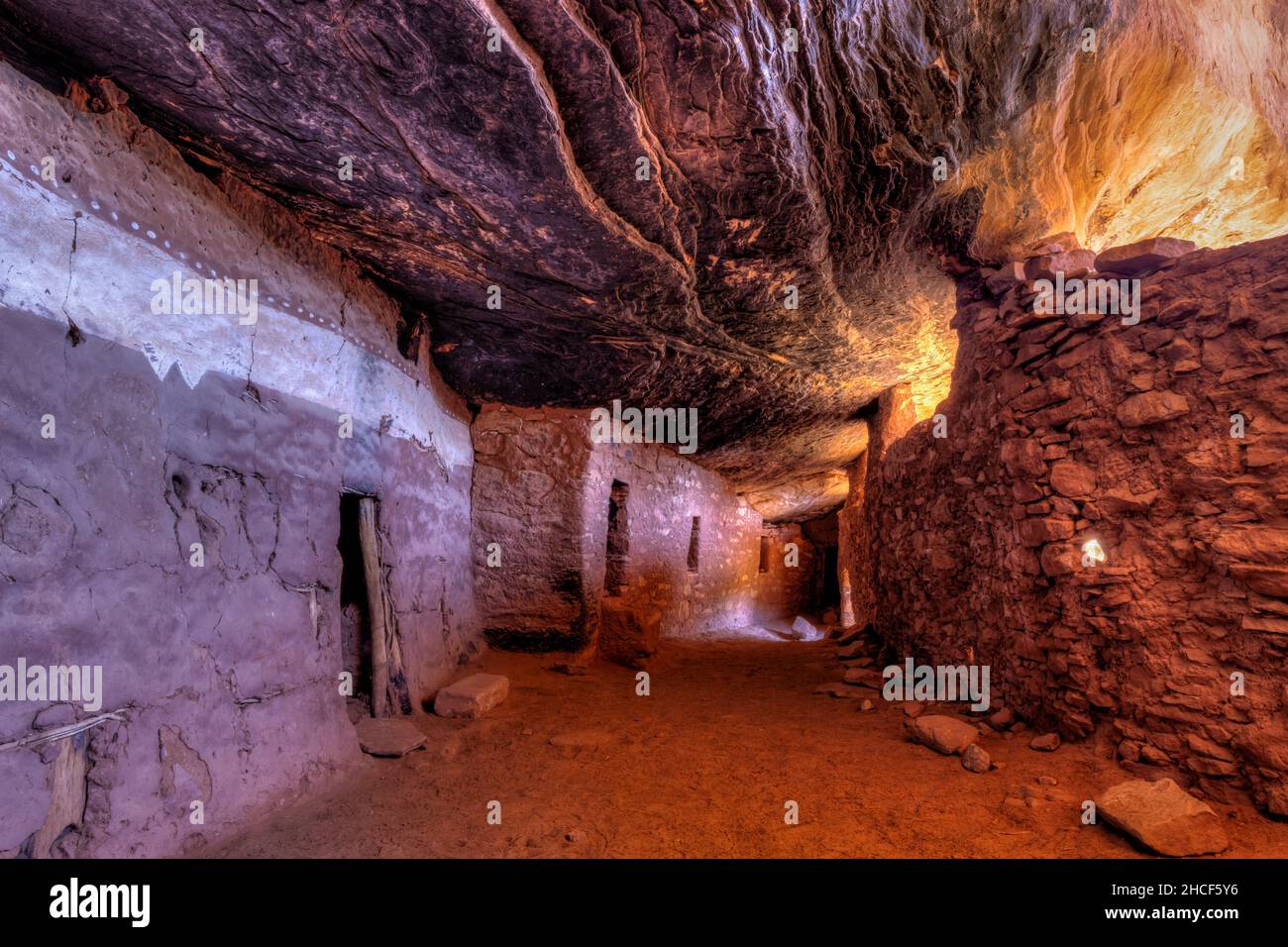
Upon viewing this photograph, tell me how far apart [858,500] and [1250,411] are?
6291mm

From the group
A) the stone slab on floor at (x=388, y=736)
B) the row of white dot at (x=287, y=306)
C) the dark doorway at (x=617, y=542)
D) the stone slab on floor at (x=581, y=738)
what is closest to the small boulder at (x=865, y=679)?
the stone slab on floor at (x=581, y=738)

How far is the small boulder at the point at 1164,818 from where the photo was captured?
2090mm

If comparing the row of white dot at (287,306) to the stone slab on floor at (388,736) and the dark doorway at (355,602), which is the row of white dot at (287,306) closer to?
the dark doorway at (355,602)

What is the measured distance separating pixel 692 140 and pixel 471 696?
3.66 meters

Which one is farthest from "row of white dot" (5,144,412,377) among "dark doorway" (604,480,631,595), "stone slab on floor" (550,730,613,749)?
"dark doorway" (604,480,631,595)

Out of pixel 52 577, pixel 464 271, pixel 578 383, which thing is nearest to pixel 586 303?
pixel 464 271

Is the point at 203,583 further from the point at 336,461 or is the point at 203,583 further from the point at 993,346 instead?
the point at 993,346

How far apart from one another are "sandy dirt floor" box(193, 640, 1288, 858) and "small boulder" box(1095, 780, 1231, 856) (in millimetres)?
84

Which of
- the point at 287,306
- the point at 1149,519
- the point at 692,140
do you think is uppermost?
the point at 692,140

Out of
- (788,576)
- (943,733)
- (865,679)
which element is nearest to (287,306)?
(943,733)

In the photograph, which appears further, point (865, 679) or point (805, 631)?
point (805, 631)

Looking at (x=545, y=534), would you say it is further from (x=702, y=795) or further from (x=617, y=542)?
(x=702, y=795)

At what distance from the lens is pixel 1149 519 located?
2793mm

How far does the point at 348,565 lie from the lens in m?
3.83
